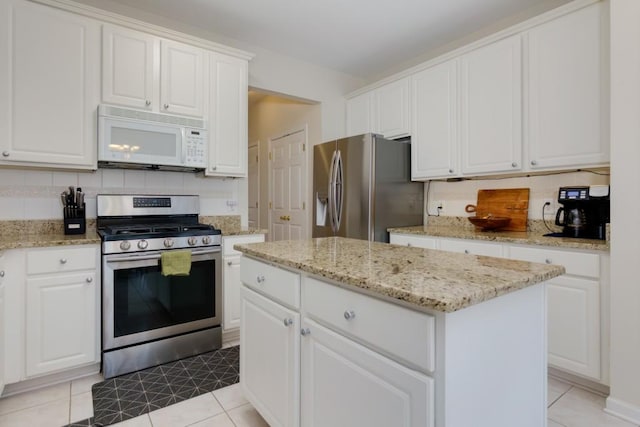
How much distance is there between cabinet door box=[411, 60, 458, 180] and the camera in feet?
9.65

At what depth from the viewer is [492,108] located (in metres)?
2.66

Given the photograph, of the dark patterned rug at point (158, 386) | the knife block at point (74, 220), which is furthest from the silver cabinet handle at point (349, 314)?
the knife block at point (74, 220)

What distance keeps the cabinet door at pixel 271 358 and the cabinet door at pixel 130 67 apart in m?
1.79

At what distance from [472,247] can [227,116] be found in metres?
2.25

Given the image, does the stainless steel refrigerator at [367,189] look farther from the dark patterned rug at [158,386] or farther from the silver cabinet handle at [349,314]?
the silver cabinet handle at [349,314]

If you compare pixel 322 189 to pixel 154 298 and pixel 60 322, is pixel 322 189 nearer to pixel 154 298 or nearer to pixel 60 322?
pixel 154 298

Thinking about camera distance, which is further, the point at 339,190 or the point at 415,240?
the point at 339,190

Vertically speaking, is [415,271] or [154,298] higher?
[415,271]

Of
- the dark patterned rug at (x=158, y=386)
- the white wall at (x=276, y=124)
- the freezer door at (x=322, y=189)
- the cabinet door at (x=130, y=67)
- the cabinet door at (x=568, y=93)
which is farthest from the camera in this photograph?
the white wall at (x=276, y=124)

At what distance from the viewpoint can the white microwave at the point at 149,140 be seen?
2396 mm

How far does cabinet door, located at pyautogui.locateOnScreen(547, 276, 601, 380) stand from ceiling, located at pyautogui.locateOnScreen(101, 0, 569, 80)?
7.17ft

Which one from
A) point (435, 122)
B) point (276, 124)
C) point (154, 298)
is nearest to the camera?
point (154, 298)

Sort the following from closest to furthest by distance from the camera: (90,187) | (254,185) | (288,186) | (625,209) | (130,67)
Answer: (625,209) → (130,67) → (90,187) → (288,186) → (254,185)

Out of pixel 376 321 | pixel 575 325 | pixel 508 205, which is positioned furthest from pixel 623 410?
pixel 376 321
